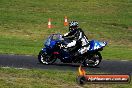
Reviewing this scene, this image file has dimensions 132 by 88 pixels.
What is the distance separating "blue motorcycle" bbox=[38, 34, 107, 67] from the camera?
20375mm

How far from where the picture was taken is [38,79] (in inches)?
605

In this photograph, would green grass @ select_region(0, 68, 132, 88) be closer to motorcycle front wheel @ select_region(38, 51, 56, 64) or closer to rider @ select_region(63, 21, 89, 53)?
motorcycle front wheel @ select_region(38, 51, 56, 64)

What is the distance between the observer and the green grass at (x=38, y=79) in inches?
564

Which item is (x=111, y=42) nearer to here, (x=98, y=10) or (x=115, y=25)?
(x=115, y=25)

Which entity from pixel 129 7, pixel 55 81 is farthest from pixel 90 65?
pixel 129 7

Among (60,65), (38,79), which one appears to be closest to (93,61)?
(60,65)

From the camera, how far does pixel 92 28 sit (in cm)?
3875

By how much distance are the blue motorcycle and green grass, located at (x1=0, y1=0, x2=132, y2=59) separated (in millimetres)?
4253

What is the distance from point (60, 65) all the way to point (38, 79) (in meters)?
5.11

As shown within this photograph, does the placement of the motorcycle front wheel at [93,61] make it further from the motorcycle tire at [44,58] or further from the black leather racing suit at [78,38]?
the motorcycle tire at [44,58]

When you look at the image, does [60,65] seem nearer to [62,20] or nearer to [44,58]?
[44,58]

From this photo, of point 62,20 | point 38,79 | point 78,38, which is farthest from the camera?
point 62,20

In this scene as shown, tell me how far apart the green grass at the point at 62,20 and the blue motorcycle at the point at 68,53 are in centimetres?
425

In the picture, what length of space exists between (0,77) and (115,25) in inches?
1043
